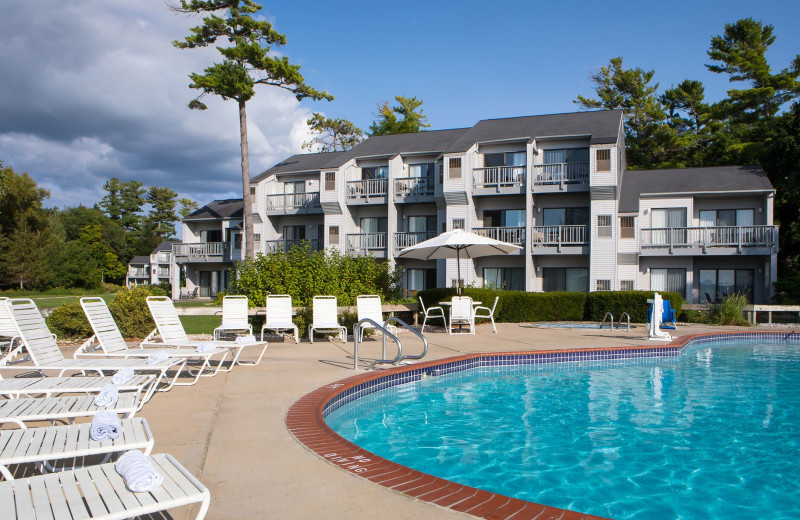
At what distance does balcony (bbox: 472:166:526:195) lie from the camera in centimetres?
2706

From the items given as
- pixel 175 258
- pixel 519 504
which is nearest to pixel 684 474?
pixel 519 504

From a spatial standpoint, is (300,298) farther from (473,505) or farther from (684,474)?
(473,505)

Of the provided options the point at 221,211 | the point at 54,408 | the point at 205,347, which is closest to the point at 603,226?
the point at 205,347

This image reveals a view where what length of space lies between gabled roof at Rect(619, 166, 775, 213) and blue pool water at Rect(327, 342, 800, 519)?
18.4 meters

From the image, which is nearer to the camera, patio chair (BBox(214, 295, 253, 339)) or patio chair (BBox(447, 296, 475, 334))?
patio chair (BBox(214, 295, 253, 339))

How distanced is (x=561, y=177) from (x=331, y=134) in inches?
1102

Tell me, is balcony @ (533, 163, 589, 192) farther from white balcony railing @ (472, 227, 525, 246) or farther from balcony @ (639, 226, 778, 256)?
balcony @ (639, 226, 778, 256)

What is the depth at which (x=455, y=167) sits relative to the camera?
2727cm

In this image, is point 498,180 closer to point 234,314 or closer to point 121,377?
point 234,314

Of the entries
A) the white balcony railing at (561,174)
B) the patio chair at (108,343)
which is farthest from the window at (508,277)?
the patio chair at (108,343)

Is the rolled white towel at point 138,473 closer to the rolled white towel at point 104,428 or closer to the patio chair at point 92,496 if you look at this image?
the patio chair at point 92,496

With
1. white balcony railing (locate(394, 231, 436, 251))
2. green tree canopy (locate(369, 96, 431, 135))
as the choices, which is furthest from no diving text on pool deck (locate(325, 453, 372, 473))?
green tree canopy (locate(369, 96, 431, 135))

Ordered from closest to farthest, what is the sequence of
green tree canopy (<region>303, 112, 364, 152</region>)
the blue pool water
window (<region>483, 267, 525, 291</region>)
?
the blue pool water, window (<region>483, 267, 525, 291</region>), green tree canopy (<region>303, 112, 364, 152</region>)

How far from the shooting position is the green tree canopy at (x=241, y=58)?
90.2 feet
